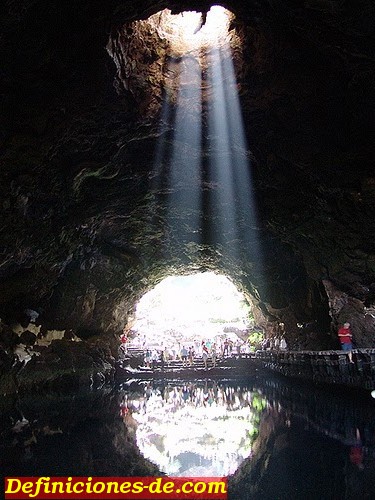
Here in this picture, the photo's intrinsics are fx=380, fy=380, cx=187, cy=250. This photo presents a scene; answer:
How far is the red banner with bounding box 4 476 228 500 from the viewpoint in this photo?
3953 mm

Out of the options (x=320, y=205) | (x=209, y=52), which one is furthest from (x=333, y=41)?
(x=320, y=205)

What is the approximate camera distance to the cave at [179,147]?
6473 millimetres

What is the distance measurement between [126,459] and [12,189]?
585 cm

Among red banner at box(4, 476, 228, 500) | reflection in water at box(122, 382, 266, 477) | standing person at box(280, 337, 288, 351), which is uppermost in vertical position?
standing person at box(280, 337, 288, 351)

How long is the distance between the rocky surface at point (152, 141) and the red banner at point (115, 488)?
5.80 metres

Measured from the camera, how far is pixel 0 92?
21.5 feet

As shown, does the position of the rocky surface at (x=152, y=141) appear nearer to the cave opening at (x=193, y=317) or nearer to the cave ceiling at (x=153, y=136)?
the cave ceiling at (x=153, y=136)

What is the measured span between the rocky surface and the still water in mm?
4364

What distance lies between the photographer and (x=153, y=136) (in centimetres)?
952

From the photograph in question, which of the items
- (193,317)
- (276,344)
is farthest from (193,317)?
(276,344)

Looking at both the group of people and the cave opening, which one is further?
the cave opening

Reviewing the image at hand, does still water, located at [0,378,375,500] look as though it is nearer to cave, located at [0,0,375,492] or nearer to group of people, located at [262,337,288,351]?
cave, located at [0,0,375,492]

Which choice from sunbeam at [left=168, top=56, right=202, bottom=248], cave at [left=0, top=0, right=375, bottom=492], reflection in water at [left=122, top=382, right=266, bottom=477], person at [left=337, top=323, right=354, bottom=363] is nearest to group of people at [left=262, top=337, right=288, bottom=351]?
cave at [left=0, top=0, right=375, bottom=492]

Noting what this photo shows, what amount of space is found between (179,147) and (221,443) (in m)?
7.18
